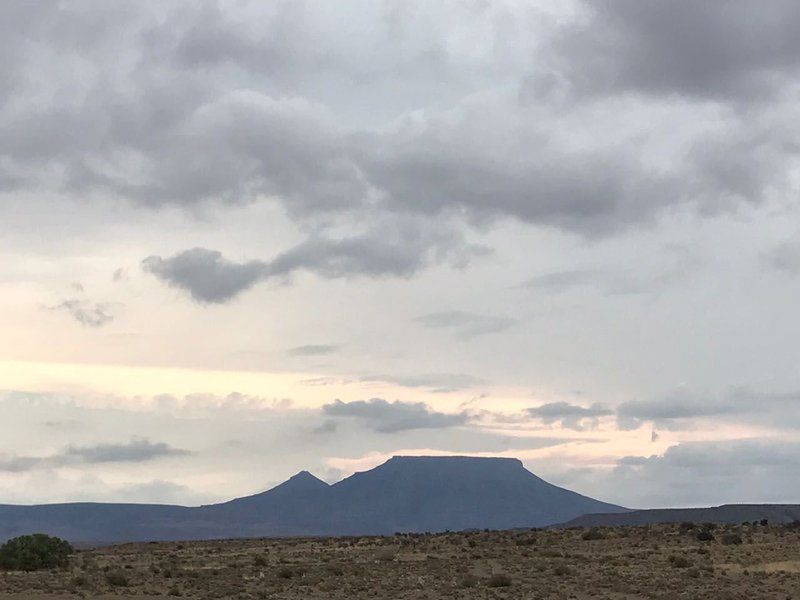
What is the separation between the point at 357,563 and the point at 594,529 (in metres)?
33.4

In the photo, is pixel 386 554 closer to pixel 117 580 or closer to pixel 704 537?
pixel 704 537

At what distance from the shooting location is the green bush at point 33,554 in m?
78.7

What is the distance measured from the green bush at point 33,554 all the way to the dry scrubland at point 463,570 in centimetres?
243

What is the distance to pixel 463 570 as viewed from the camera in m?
73.4

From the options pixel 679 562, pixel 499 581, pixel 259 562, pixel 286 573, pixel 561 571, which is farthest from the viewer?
pixel 259 562

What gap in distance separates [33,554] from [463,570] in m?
29.3

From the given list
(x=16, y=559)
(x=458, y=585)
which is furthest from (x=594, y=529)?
(x=16, y=559)

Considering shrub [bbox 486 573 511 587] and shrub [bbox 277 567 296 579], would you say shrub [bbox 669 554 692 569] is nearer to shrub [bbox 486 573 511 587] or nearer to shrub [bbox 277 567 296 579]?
shrub [bbox 486 573 511 587]

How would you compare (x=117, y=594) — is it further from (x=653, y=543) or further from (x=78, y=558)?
(x=653, y=543)

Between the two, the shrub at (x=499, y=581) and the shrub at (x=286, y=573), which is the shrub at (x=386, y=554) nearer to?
the shrub at (x=286, y=573)

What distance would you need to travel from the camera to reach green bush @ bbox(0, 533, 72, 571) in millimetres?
78688

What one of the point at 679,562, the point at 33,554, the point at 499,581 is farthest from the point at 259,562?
the point at 679,562

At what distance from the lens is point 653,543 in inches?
3634

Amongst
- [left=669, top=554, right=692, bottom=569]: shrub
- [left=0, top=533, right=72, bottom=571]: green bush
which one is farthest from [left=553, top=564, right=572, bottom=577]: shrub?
[left=0, top=533, right=72, bottom=571]: green bush
